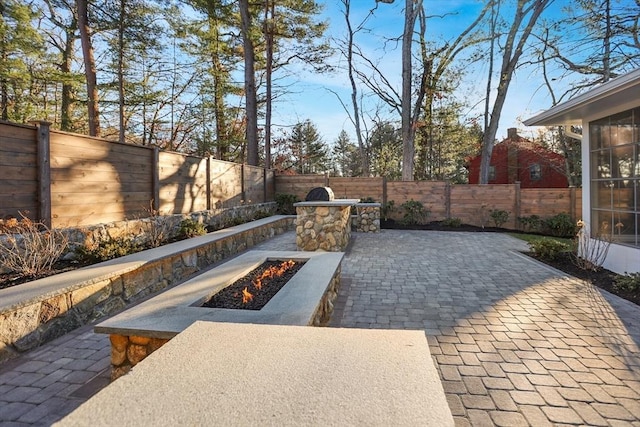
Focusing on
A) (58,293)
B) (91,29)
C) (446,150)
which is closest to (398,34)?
(446,150)

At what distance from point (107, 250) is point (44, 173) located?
115 centimetres

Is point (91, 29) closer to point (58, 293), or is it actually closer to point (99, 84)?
point (99, 84)

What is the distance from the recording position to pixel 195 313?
240 cm

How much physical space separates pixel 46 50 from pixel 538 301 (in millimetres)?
14855

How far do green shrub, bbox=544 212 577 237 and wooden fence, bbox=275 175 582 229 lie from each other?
48cm

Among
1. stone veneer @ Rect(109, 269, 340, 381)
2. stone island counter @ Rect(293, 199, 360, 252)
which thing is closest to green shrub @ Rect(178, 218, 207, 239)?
stone island counter @ Rect(293, 199, 360, 252)

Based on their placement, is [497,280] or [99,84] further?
[99,84]

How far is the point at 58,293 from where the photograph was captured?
2.95 metres

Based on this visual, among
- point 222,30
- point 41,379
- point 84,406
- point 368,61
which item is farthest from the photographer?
point 368,61

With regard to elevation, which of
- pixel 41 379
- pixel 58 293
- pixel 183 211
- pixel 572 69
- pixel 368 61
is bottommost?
pixel 41 379

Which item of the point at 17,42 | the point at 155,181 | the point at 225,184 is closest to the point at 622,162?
the point at 155,181

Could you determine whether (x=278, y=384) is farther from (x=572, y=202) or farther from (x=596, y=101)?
(x=572, y=202)

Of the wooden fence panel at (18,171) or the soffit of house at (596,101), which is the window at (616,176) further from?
the wooden fence panel at (18,171)

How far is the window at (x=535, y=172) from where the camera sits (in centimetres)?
1945
